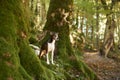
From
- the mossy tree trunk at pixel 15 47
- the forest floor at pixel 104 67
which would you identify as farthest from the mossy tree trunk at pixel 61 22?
the mossy tree trunk at pixel 15 47

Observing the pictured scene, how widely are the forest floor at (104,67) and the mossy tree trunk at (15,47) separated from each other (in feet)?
23.1

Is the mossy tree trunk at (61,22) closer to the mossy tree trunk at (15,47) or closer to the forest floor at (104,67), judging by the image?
the forest floor at (104,67)

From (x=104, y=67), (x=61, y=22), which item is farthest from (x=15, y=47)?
(x=104, y=67)

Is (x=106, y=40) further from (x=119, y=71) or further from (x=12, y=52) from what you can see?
(x=12, y=52)

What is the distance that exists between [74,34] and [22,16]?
12.7m

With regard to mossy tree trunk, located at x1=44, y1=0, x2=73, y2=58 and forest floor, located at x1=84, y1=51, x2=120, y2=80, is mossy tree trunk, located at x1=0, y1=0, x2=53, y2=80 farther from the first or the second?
forest floor, located at x1=84, y1=51, x2=120, y2=80

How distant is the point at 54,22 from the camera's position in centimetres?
1441

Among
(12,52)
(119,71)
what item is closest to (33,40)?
(119,71)

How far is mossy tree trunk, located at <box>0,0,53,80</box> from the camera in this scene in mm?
7223

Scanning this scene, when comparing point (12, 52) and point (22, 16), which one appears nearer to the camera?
point (12, 52)

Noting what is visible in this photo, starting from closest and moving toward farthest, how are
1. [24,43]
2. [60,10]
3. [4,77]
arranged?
[4,77]
[24,43]
[60,10]

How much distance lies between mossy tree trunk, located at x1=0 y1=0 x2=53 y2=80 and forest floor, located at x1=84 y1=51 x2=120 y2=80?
7.05 meters

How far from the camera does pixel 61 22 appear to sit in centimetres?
1432

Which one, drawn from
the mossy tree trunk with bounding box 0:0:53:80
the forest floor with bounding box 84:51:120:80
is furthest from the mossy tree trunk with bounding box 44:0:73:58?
the mossy tree trunk with bounding box 0:0:53:80
